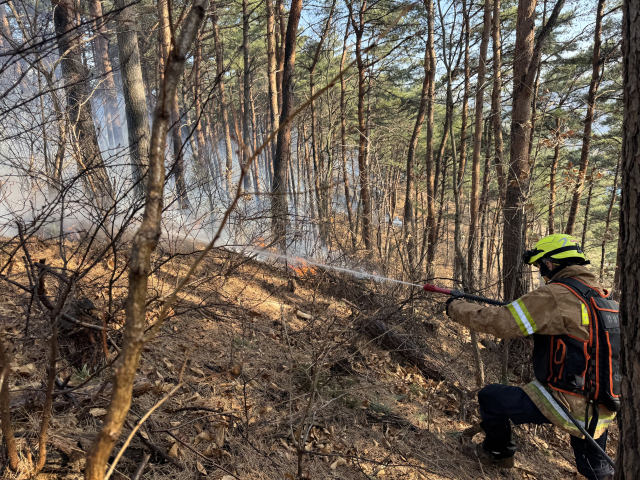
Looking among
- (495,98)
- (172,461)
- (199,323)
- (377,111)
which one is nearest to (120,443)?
(172,461)

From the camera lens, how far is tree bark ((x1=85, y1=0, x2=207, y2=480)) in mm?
821

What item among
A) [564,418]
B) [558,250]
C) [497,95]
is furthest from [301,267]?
[497,95]

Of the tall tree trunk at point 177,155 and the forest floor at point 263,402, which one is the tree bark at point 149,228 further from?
the forest floor at point 263,402

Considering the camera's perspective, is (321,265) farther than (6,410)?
Yes

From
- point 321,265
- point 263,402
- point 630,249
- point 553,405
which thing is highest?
point 630,249

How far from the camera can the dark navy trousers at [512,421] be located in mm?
3117

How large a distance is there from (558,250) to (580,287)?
42 centimetres

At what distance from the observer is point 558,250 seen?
11.2 feet

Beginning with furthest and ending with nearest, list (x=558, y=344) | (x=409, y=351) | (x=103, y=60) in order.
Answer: (x=103, y=60), (x=409, y=351), (x=558, y=344)

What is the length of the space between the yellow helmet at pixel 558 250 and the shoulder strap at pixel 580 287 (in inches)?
10.5

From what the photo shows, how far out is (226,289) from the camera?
6.63 metres

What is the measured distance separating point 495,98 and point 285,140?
5.69 meters

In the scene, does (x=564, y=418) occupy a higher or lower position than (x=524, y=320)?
lower

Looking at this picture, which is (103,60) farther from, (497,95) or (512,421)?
(512,421)
